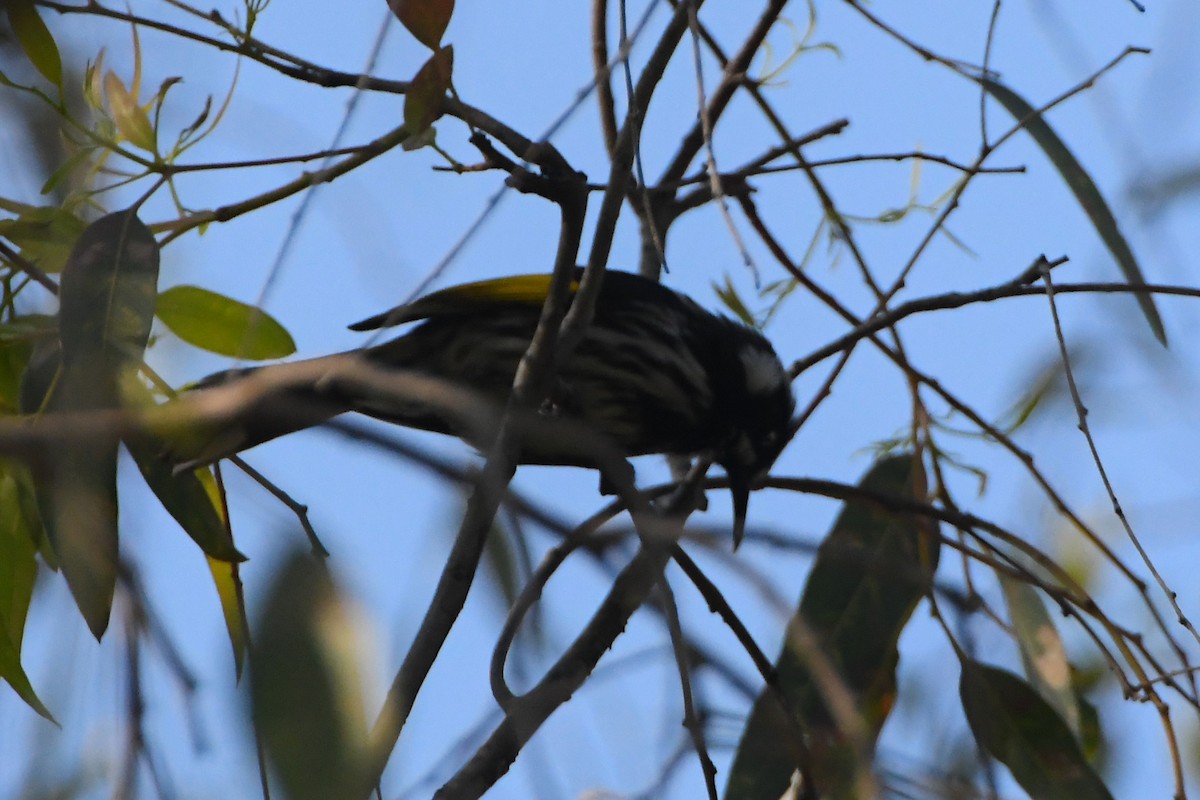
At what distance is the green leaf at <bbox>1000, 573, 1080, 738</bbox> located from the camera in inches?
98.2

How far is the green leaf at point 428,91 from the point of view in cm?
169

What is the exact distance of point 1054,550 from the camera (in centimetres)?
266

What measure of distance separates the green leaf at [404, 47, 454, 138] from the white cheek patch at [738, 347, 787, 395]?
1585 mm

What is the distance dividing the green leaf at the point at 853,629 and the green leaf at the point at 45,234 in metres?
1.26

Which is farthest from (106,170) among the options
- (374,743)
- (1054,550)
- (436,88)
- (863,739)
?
(1054,550)

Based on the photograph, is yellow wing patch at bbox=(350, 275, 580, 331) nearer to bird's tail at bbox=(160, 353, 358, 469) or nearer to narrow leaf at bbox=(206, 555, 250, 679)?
bird's tail at bbox=(160, 353, 358, 469)

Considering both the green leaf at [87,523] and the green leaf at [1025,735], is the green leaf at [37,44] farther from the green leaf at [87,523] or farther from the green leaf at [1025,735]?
the green leaf at [1025,735]

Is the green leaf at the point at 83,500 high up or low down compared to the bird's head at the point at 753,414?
down

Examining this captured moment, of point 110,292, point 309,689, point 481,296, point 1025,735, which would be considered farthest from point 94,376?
point 1025,735

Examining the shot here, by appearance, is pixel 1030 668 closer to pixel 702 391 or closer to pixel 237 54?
pixel 702 391

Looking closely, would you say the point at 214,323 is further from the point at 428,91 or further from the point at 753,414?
the point at 753,414

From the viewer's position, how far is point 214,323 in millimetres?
2377

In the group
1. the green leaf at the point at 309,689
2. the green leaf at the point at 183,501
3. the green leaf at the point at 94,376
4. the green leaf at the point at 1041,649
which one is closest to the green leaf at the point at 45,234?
the green leaf at the point at 94,376

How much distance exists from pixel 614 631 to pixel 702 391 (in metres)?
0.99
